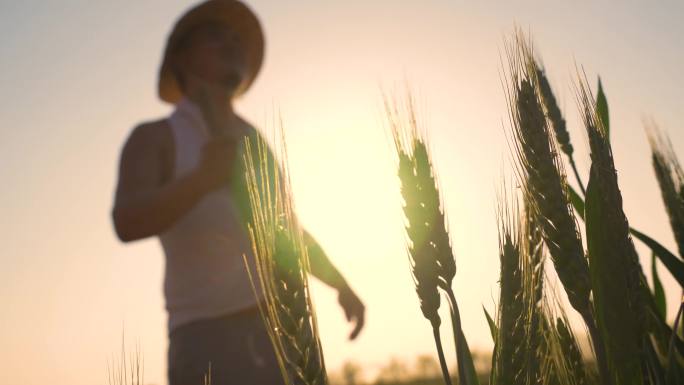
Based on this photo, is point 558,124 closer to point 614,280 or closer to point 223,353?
point 614,280

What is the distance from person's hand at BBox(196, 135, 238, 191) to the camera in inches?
81.0

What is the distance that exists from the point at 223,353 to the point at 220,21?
1.80 metres

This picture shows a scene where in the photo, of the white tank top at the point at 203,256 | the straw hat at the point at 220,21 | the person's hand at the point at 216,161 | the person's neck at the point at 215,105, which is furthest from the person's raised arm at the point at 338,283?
the straw hat at the point at 220,21

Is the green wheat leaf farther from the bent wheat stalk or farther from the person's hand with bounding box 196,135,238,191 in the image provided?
the person's hand with bounding box 196,135,238,191

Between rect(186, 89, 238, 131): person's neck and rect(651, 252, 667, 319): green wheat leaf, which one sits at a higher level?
rect(186, 89, 238, 131): person's neck

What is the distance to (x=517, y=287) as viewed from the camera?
3.34 ft

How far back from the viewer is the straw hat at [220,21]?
116 inches

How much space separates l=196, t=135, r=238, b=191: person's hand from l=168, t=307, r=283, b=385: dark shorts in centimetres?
49

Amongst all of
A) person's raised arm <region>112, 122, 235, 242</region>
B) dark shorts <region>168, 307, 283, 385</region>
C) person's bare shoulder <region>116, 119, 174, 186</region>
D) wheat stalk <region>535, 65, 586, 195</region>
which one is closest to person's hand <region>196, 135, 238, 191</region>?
person's raised arm <region>112, 122, 235, 242</region>

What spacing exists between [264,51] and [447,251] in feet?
9.57

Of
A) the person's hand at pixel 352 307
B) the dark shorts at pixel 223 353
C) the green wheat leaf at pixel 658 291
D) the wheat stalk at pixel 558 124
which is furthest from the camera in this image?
the person's hand at pixel 352 307

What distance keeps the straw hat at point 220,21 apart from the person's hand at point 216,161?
85 cm

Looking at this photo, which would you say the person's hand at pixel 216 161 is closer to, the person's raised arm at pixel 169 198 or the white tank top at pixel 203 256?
the person's raised arm at pixel 169 198

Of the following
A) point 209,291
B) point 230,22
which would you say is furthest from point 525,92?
point 230,22
